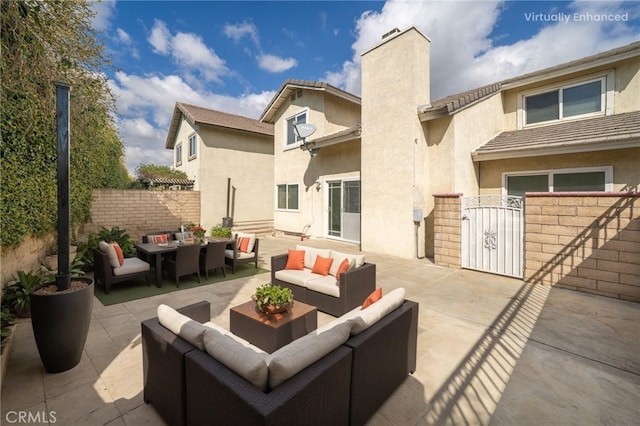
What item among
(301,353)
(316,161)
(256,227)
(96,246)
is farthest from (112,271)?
(256,227)

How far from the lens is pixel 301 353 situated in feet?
6.03

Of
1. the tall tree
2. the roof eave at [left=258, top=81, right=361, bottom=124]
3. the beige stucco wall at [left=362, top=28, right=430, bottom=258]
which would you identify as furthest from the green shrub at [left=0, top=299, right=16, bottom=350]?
the roof eave at [left=258, top=81, right=361, bottom=124]

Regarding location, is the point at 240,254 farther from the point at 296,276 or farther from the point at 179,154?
the point at 179,154

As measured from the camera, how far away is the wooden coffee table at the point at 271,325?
129 inches

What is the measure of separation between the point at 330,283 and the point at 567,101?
10.1m

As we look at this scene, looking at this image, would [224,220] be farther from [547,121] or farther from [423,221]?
[547,121]

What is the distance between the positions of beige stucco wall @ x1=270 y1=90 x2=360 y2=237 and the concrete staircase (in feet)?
3.90

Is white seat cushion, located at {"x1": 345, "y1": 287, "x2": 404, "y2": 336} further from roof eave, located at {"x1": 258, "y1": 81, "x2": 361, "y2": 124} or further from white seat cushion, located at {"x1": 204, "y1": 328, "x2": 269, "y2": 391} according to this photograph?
roof eave, located at {"x1": 258, "y1": 81, "x2": 361, "y2": 124}

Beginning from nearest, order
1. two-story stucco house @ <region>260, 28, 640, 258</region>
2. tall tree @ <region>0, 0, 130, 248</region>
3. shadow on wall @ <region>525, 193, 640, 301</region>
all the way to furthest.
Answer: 1. tall tree @ <region>0, 0, 130, 248</region>
2. shadow on wall @ <region>525, 193, 640, 301</region>
3. two-story stucco house @ <region>260, 28, 640, 258</region>

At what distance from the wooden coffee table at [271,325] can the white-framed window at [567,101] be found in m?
10.5

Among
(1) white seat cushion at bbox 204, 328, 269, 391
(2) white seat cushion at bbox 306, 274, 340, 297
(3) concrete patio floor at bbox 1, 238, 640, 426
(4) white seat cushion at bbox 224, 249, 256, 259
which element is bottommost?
(3) concrete patio floor at bbox 1, 238, 640, 426

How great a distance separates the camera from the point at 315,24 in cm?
1010

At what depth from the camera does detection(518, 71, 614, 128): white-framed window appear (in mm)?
8180

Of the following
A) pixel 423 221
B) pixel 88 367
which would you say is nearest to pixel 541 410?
pixel 88 367
